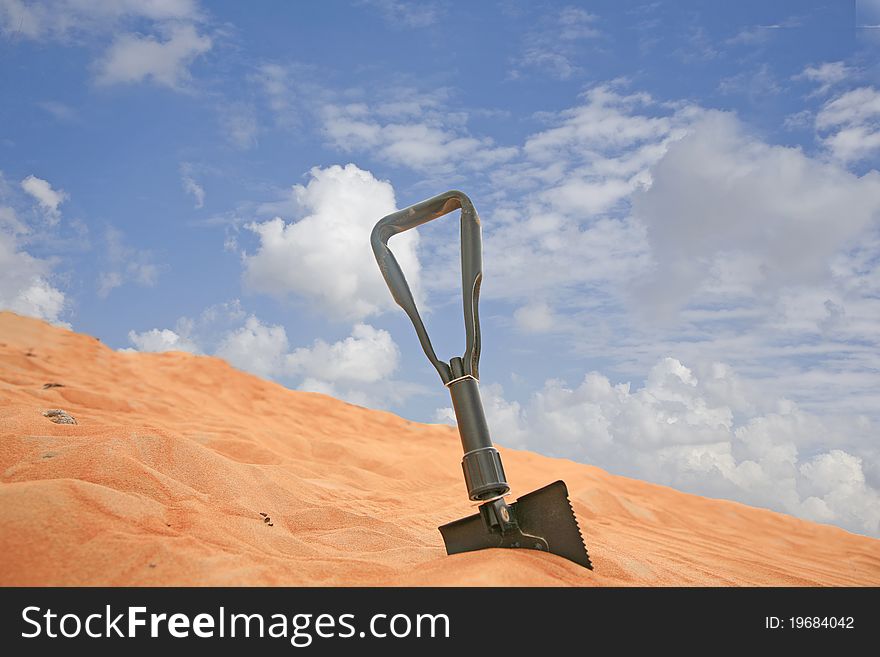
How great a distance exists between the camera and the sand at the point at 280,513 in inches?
93.4

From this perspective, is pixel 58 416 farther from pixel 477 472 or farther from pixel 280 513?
pixel 477 472

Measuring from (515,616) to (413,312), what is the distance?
1.46 meters

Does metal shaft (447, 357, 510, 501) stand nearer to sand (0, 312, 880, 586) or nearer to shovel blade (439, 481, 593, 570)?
shovel blade (439, 481, 593, 570)

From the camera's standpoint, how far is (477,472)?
272cm

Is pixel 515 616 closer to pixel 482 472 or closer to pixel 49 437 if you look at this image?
pixel 482 472

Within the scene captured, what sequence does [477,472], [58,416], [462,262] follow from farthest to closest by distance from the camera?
[58,416] → [462,262] → [477,472]

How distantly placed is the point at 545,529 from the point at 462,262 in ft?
3.88

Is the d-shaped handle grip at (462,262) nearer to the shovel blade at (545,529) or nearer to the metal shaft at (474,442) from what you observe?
the metal shaft at (474,442)

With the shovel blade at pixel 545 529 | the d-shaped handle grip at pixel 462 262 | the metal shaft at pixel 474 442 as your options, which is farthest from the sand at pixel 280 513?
the d-shaped handle grip at pixel 462 262

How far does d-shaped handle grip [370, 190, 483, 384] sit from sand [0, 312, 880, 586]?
32.7 inches

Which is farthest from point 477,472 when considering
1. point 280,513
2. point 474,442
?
point 280,513

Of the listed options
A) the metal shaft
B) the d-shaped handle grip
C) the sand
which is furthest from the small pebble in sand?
the metal shaft

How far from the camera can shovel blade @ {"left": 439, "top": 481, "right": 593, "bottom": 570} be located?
270cm

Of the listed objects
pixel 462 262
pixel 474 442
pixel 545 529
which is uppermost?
pixel 462 262
